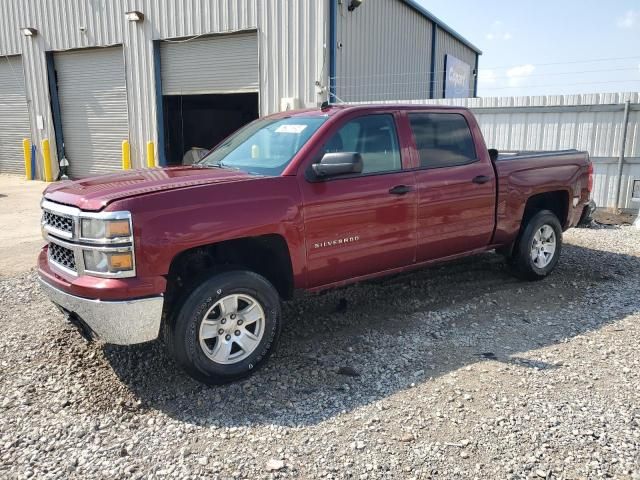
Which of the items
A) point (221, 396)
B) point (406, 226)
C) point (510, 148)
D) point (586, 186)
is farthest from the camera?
point (510, 148)

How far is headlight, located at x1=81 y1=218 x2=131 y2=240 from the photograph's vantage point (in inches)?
125

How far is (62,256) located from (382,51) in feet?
41.2

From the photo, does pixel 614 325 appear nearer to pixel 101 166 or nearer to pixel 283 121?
pixel 283 121

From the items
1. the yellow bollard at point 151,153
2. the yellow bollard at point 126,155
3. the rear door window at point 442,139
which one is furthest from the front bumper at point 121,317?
the yellow bollard at point 126,155

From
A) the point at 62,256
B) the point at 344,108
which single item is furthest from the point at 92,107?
the point at 62,256

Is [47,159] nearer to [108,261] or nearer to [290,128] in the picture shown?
[290,128]

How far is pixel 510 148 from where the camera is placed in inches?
399

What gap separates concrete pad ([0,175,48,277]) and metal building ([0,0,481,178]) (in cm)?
274

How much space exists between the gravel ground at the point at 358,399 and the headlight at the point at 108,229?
1.12 metres

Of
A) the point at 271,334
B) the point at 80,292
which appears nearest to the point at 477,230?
the point at 271,334

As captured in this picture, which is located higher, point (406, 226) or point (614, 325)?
point (406, 226)

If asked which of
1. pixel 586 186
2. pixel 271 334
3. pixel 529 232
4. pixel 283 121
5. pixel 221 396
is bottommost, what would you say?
pixel 221 396

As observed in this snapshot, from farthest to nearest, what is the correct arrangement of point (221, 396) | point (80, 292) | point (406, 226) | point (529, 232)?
point (529, 232), point (406, 226), point (221, 396), point (80, 292)

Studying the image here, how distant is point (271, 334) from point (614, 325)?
3083 millimetres
